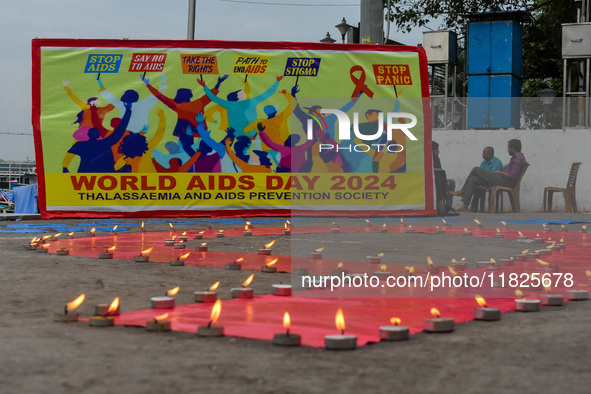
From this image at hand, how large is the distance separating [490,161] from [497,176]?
0.43m

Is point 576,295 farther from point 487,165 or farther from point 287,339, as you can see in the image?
point 487,165

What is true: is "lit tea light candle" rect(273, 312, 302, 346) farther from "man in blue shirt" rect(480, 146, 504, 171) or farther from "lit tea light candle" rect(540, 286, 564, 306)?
"man in blue shirt" rect(480, 146, 504, 171)

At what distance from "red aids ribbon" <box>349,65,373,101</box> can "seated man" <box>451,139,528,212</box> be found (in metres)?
→ 3.79

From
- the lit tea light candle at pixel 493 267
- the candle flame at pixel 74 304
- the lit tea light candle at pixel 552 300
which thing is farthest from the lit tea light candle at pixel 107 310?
the lit tea light candle at pixel 493 267

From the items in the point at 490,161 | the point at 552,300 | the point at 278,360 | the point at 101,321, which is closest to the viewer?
the point at 278,360

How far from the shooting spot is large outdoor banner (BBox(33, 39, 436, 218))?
53.1ft

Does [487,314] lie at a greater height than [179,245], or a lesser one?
greater

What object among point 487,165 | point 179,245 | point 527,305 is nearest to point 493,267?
point 527,305

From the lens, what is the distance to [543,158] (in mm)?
18641

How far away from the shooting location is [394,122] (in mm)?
16797

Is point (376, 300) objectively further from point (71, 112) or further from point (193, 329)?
point (71, 112)

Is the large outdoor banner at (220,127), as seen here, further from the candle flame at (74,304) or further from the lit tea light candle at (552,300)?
the candle flame at (74,304)

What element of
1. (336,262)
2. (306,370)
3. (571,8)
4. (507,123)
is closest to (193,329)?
(306,370)

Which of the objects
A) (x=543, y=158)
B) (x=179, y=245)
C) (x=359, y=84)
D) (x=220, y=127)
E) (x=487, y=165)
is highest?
(x=359, y=84)
